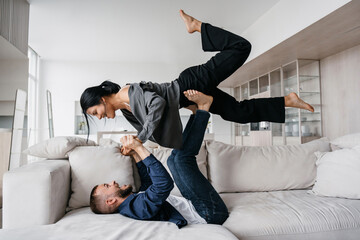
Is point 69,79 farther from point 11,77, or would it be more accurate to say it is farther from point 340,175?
point 340,175

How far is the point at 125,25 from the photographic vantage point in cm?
516

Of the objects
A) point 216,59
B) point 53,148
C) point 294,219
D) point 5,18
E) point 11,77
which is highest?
point 5,18

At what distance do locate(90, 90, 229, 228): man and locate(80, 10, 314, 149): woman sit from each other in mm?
103

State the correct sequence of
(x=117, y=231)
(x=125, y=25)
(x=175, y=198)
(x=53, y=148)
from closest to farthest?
(x=117, y=231) → (x=175, y=198) → (x=53, y=148) → (x=125, y=25)

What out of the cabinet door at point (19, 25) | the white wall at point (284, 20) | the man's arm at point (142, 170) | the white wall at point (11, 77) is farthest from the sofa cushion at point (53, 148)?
the white wall at point (284, 20)

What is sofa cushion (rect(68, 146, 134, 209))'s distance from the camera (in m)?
1.71

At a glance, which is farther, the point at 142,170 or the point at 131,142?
the point at 142,170

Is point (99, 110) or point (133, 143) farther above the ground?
point (99, 110)

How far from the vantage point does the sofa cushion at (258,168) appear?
6.59 feet

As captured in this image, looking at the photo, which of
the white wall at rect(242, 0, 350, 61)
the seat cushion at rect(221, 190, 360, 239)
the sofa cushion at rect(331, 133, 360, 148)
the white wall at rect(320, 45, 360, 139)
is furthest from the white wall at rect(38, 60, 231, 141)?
the seat cushion at rect(221, 190, 360, 239)

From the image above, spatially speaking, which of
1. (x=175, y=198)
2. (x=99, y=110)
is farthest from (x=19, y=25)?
(x=175, y=198)

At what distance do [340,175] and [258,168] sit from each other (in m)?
0.54

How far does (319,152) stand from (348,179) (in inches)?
14.2

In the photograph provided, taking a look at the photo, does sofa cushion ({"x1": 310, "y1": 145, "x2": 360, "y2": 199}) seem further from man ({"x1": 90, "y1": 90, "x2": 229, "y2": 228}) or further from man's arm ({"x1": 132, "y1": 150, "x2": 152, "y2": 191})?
man's arm ({"x1": 132, "y1": 150, "x2": 152, "y2": 191})
